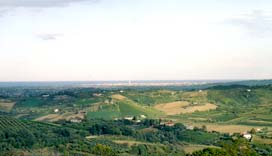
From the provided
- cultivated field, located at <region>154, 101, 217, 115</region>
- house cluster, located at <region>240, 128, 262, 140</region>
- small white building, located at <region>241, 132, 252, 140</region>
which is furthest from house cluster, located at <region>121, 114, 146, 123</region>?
small white building, located at <region>241, 132, 252, 140</region>

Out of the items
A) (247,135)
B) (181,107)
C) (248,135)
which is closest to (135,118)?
(181,107)

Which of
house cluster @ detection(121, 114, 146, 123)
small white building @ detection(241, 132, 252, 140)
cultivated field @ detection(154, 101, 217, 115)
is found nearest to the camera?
small white building @ detection(241, 132, 252, 140)

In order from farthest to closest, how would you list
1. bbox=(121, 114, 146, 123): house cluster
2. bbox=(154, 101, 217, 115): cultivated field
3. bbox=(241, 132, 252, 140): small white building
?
1. bbox=(154, 101, 217, 115): cultivated field
2. bbox=(121, 114, 146, 123): house cluster
3. bbox=(241, 132, 252, 140): small white building

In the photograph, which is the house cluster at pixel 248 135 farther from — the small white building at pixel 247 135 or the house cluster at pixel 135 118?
the house cluster at pixel 135 118

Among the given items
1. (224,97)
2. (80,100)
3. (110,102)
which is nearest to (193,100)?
(224,97)

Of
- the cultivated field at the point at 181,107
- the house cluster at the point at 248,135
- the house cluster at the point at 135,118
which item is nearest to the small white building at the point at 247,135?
the house cluster at the point at 248,135

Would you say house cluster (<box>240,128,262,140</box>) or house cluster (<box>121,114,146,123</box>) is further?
house cluster (<box>121,114,146,123</box>)

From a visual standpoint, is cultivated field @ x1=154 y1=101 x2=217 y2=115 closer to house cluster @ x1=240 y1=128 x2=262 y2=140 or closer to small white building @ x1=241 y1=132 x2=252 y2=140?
house cluster @ x1=240 y1=128 x2=262 y2=140

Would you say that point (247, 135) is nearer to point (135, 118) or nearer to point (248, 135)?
point (248, 135)

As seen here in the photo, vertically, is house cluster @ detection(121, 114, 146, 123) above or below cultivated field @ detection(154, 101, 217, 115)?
below

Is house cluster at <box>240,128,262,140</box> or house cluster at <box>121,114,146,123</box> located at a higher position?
house cluster at <box>121,114,146,123</box>

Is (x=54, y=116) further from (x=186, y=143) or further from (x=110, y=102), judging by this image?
(x=186, y=143)

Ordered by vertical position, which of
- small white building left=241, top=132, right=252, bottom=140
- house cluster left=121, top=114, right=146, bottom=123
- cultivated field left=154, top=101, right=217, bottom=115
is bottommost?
small white building left=241, top=132, right=252, bottom=140
